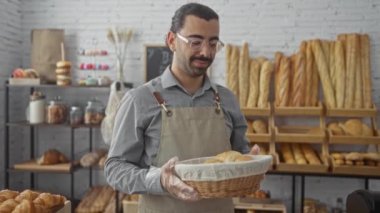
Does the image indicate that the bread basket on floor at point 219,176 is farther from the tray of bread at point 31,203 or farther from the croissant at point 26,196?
the croissant at point 26,196

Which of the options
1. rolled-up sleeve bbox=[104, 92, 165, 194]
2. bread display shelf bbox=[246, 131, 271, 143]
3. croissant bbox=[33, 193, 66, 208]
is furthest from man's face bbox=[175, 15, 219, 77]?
bread display shelf bbox=[246, 131, 271, 143]

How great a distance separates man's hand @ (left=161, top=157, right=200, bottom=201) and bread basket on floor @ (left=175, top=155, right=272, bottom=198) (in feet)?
0.06

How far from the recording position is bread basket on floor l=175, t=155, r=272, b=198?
123cm

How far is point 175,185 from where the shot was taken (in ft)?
4.09

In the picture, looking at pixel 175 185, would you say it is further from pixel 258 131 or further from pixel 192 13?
pixel 258 131

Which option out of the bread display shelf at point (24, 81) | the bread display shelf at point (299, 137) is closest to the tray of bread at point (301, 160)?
the bread display shelf at point (299, 137)

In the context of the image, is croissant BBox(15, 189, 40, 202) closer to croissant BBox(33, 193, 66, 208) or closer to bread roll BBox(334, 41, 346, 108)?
croissant BBox(33, 193, 66, 208)

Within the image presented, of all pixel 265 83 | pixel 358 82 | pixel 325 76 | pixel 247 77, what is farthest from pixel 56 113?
pixel 358 82

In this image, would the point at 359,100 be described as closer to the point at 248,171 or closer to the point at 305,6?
the point at 305,6

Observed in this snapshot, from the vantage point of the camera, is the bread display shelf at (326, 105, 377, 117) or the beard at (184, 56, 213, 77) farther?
the bread display shelf at (326, 105, 377, 117)

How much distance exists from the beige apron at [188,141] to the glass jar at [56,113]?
227cm

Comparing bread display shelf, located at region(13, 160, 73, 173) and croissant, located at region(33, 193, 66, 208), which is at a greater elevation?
croissant, located at region(33, 193, 66, 208)

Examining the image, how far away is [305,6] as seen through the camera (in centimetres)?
360

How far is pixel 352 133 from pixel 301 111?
0.45 m
